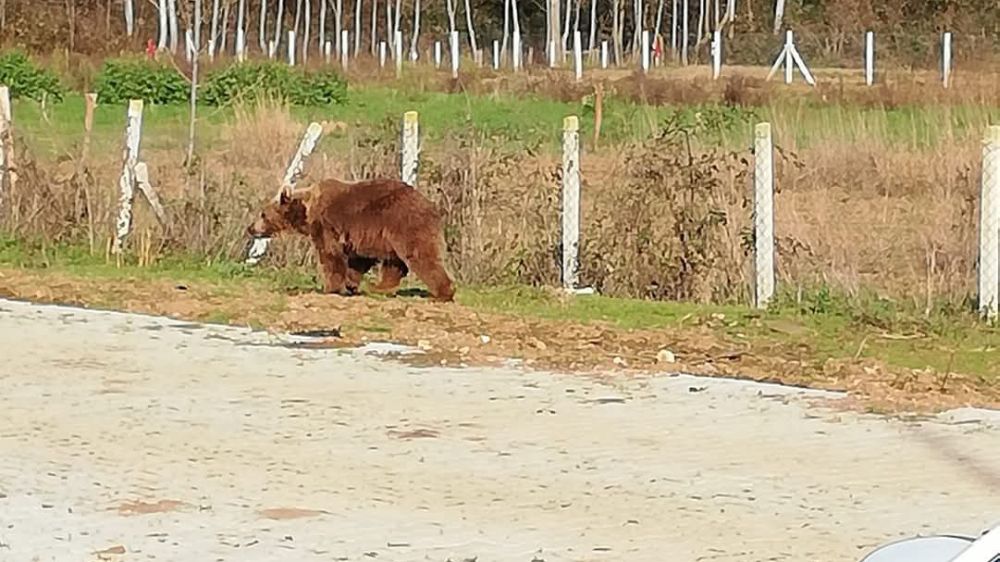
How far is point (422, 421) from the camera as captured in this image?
9.70m

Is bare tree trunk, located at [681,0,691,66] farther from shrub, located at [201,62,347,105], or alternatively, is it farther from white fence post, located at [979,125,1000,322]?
white fence post, located at [979,125,1000,322]

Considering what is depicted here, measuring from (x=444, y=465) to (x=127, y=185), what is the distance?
872 centimetres

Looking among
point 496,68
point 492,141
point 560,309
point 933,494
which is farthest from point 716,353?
point 496,68

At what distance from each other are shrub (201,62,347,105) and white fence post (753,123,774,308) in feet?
62.1

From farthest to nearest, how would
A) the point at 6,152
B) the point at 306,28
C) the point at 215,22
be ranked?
the point at 306,28
the point at 215,22
the point at 6,152

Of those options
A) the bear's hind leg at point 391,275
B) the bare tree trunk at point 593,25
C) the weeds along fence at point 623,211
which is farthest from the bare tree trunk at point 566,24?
the bear's hind leg at point 391,275

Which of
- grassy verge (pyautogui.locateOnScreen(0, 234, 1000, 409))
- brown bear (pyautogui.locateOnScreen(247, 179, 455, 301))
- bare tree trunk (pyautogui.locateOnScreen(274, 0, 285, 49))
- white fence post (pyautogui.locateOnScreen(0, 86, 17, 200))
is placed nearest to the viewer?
grassy verge (pyautogui.locateOnScreen(0, 234, 1000, 409))

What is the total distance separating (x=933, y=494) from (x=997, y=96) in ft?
76.9

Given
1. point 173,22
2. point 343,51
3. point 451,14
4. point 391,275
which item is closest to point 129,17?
point 343,51

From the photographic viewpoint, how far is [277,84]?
35.0 metres

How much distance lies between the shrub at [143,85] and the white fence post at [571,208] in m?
21.0

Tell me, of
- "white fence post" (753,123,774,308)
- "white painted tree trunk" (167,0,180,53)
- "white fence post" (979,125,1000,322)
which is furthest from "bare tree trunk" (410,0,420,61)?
"white fence post" (979,125,1000,322)

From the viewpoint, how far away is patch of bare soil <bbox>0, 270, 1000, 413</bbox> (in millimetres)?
10703

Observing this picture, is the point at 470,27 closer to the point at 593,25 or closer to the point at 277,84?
the point at 593,25
